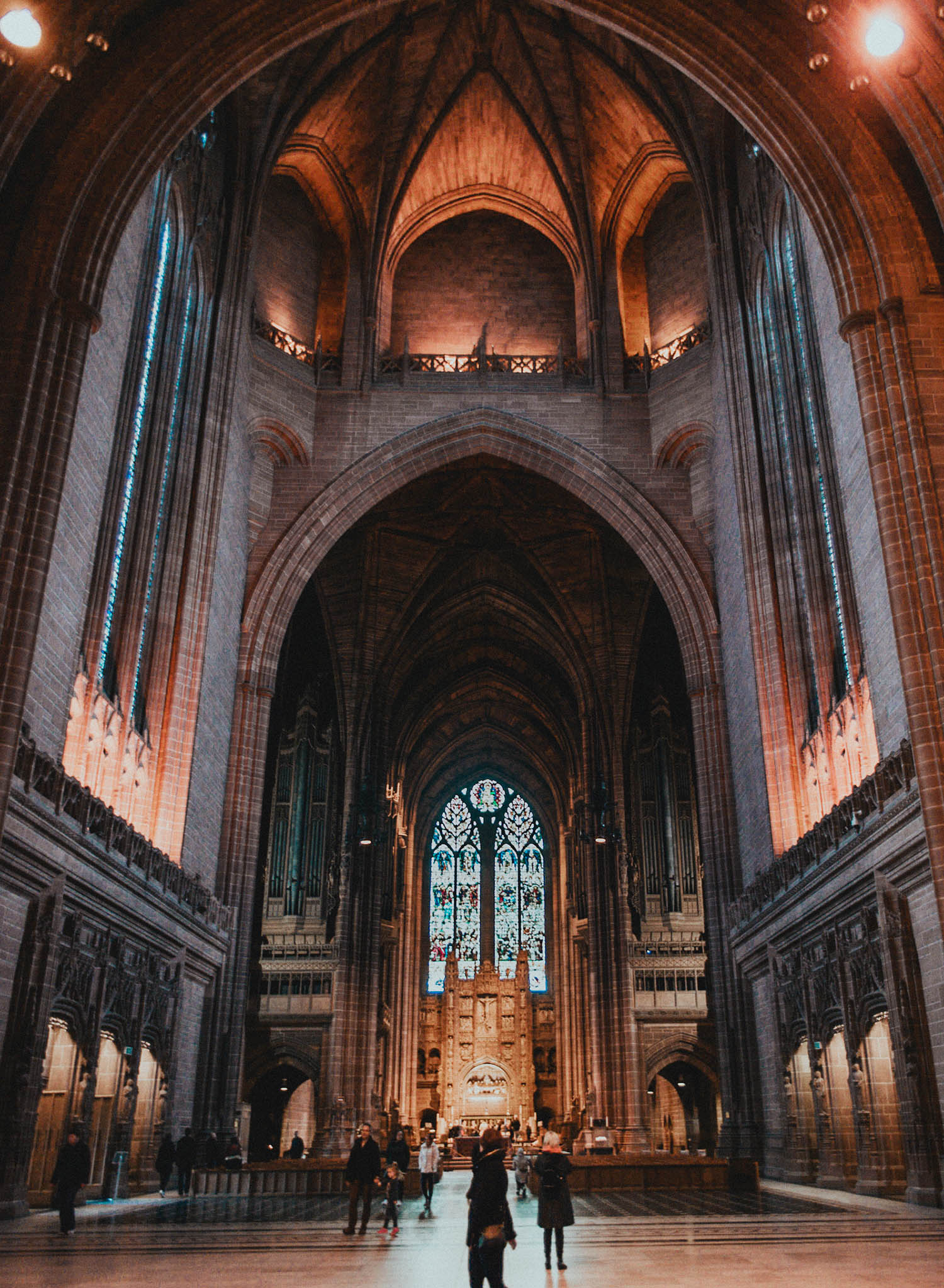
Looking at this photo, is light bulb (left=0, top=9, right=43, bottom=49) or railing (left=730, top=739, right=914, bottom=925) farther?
railing (left=730, top=739, right=914, bottom=925)

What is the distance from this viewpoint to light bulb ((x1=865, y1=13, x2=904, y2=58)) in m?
8.60

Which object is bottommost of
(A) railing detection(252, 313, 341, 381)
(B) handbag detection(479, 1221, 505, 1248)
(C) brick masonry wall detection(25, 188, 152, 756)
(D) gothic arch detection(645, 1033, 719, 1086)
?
(B) handbag detection(479, 1221, 505, 1248)

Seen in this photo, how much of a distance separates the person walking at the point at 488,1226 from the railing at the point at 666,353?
19103mm

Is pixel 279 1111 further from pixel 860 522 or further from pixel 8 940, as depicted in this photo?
pixel 860 522

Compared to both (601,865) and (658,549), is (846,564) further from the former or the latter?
(601,865)

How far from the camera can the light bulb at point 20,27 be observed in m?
8.42

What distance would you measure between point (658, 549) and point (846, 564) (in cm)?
694

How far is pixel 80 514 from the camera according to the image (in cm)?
1280

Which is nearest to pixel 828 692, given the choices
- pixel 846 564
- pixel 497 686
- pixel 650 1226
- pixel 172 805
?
pixel 846 564

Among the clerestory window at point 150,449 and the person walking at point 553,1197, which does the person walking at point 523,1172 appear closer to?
the clerestory window at point 150,449

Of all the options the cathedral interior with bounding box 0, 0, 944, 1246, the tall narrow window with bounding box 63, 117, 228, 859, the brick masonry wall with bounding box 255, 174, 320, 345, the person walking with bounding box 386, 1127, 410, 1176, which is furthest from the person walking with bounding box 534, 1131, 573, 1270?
the brick masonry wall with bounding box 255, 174, 320, 345

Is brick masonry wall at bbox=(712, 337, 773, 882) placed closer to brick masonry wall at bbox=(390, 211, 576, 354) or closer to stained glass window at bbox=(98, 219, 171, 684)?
brick masonry wall at bbox=(390, 211, 576, 354)

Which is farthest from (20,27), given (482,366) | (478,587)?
(478,587)

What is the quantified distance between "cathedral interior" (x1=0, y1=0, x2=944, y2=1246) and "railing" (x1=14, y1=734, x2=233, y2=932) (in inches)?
4.4
